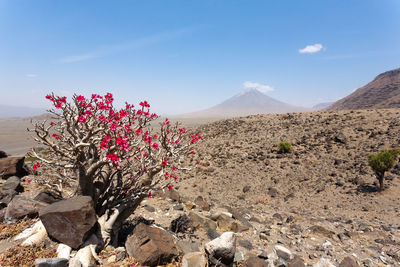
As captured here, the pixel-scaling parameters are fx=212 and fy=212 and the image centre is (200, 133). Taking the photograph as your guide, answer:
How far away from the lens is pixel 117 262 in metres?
4.58

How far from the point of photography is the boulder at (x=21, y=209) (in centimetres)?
577

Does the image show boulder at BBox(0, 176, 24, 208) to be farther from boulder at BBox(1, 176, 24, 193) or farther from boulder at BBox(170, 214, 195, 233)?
boulder at BBox(170, 214, 195, 233)

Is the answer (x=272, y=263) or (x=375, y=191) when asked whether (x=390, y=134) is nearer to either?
(x=375, y=191)

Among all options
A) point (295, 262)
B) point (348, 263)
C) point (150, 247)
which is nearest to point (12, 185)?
point (150, 247)

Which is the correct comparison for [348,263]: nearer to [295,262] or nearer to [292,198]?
[295,262]

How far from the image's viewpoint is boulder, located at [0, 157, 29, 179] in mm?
10031

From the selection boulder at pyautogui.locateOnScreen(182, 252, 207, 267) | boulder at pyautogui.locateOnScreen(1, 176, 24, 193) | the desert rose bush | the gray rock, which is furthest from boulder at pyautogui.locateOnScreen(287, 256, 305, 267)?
boulder at pyautogui.locateOnScreen(1, 176, 24, 193)

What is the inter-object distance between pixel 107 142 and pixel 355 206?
12363mm

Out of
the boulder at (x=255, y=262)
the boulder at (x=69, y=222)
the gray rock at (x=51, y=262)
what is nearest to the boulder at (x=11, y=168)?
the boulder at (x=69, y=222)

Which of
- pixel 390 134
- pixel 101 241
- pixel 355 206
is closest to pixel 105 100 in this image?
pixel 101 241

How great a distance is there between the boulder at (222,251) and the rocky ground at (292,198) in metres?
0.24

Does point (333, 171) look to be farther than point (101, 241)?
Yes

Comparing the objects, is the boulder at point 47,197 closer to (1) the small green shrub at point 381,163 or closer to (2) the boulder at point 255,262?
(2) the boulder at point 255,262

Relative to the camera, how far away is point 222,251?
4.68 metres
